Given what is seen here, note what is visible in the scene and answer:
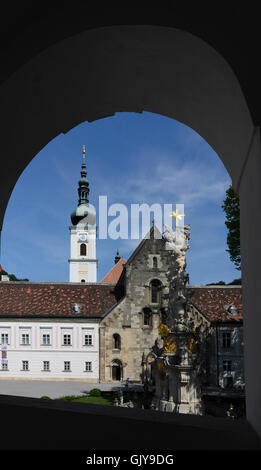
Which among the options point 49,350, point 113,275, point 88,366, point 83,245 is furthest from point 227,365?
point 83,245

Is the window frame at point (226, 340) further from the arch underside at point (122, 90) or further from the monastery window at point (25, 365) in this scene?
the arch underside at point (122, 90)

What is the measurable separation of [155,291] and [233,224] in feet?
65.7

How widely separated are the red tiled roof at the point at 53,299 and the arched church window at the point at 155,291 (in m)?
3.30

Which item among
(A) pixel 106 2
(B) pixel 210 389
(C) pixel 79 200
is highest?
(C) pixel 79 200

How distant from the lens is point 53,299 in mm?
38438

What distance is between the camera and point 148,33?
283 cm

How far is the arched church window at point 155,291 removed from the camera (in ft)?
124

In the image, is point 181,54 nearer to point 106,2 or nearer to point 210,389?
point 106,2

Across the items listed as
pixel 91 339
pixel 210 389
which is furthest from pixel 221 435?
pixel 91 339

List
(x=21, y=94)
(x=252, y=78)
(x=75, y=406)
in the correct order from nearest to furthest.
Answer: (x=252, y=78), (x=75, y=406), (x=21, y=94)

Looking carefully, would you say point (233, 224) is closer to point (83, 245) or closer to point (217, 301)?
point (217, 301)

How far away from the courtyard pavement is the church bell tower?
37.4 metres

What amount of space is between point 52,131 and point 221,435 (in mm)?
2612

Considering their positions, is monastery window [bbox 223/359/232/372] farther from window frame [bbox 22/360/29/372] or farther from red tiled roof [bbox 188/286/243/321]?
window frame [bbox 22/360/29/372]
